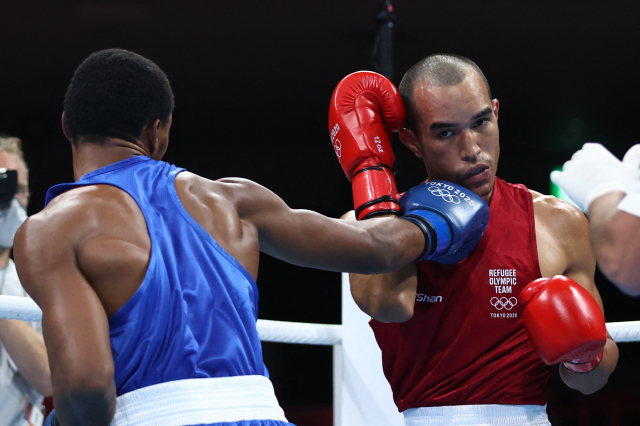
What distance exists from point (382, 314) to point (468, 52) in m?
6.49

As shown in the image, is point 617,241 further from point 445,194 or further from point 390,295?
point 390,295

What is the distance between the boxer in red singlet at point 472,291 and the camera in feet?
6.18

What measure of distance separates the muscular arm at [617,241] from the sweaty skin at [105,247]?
0.56 meters

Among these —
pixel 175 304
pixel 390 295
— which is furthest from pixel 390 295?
pixel 175 304

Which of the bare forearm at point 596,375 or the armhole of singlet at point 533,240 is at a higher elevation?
the armhole of singlet at point 533,240

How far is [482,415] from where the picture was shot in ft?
6.09

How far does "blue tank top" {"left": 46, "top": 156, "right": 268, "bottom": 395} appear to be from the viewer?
4.13ft

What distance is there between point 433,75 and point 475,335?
0.82m

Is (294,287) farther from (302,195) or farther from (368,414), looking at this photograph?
(368,414)

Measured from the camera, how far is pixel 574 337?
5.64ft

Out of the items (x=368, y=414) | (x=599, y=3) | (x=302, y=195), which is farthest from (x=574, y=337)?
(x=302, y=195)

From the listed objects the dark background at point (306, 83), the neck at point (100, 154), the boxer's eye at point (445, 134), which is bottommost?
the dark background at point (306, 83)

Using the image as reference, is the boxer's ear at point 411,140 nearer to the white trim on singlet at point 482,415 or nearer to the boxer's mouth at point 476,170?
the boxer's mouth at point 476,170

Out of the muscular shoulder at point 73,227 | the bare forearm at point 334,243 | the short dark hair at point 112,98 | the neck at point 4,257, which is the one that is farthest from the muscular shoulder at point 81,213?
the neck at point 4,257
